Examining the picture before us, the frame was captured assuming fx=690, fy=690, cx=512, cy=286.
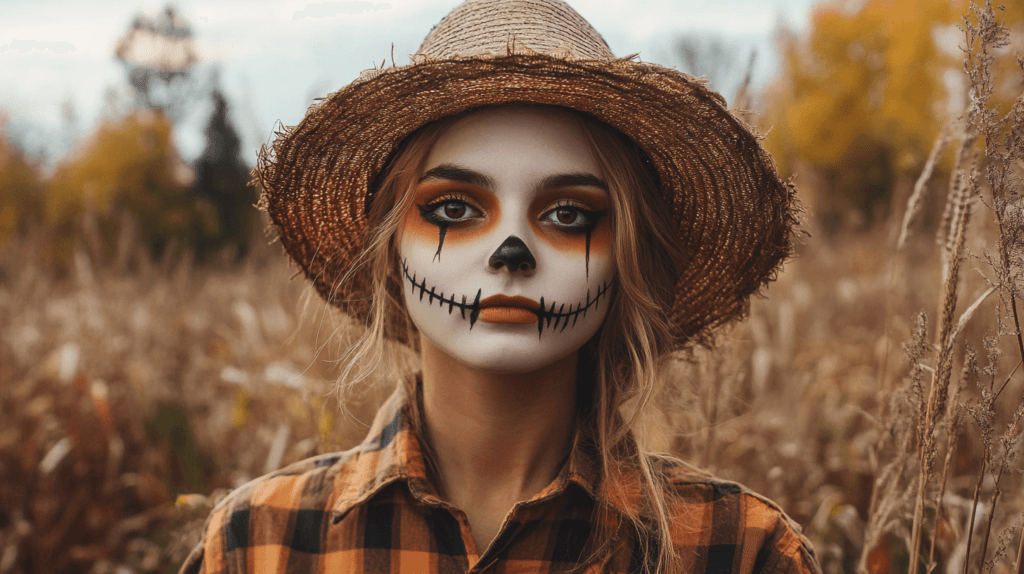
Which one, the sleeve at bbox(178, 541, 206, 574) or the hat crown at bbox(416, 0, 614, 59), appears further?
the sleeve at bbox(178, 541, 206, 574)

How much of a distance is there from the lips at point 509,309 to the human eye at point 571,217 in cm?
17

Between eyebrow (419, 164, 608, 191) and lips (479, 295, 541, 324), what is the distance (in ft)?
0.69

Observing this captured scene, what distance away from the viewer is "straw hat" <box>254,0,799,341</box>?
1.21 meters

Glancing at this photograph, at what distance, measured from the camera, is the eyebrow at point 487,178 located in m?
1.26

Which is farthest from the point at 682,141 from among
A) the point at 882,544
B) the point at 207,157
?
the point at 207,157

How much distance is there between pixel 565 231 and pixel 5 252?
17.0ft

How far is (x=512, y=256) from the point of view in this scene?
1210 millimetres

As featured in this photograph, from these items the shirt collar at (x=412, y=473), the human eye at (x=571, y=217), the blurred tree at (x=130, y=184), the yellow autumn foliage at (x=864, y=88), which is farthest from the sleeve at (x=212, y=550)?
the yellow autumn foliage at (x=864, y=88)

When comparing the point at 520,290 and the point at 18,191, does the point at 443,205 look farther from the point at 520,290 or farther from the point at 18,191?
the point at 18,191

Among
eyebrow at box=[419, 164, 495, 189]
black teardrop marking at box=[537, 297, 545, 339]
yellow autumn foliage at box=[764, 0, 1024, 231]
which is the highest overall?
yellow autumn foliage at box=[764, 0, 1024, 231]

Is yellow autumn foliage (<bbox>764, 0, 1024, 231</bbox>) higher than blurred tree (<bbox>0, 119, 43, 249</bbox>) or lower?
higher

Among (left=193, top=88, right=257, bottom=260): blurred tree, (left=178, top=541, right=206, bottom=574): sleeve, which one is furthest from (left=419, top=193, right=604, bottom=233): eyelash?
(left=193, top=88, right=257, bottom=260): blurred tree

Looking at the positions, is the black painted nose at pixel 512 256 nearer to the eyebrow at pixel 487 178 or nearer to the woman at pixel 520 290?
the woman at pixel 520 290

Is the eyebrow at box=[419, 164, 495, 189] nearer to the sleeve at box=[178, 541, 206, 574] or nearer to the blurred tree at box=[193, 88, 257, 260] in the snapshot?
the sleeve at box=[178, 541, 206, 574]
